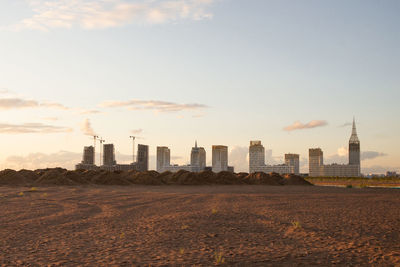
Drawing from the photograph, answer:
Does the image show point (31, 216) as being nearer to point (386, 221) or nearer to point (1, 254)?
point (1, 254)

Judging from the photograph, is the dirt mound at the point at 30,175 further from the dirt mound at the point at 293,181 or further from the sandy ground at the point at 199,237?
the sandy ground at the point at 199,237

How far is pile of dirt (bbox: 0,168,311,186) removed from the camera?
59.9 metres

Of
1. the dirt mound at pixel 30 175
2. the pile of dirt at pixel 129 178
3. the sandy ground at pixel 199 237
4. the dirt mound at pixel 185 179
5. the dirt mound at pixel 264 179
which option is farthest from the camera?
the dirt mound at pixel 264 179

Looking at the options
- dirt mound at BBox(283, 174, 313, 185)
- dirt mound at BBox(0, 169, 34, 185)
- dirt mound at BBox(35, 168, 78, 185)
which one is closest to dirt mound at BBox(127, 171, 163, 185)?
dirt mound at BBox(35, 168, 78, 185)

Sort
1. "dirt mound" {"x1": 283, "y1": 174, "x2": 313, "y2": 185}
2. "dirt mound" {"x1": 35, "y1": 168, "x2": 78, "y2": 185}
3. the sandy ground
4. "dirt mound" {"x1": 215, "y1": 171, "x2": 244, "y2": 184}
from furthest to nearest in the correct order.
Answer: "dirt mound" {"x1": 283, "y1": 174, "x2": 313, "y2": 185} < "dirt mound" {"x1": 215, "y1": 171, "x2": 244, "y2": 184} < "dirt mound" {"x1": 35, "y1": 168, "x2": 78, "y2": 185} < the sandy ground

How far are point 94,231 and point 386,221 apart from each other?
1359 cm

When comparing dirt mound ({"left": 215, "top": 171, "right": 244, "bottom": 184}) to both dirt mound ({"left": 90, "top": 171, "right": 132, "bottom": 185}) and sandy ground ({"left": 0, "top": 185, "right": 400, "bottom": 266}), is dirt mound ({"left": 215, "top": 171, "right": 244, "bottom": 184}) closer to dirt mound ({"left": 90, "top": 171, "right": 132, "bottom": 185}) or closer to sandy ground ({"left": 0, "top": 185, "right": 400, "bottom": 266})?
dirt mound ({"left": 90, "top": 171, "right": 132, "bottom": 185})

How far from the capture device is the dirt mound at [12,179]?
5856 centimetres

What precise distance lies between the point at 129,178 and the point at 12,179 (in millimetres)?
18966

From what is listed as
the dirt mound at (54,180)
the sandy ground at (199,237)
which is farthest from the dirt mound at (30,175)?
the sandy ground at (199,237)


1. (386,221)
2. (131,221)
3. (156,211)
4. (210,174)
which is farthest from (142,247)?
(210,174)

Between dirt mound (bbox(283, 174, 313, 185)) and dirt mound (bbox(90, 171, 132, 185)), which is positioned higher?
dirt mound (bbox(90, 171, 132, 185))

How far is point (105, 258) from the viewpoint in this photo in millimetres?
11281

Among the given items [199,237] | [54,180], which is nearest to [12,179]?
[54,180]
